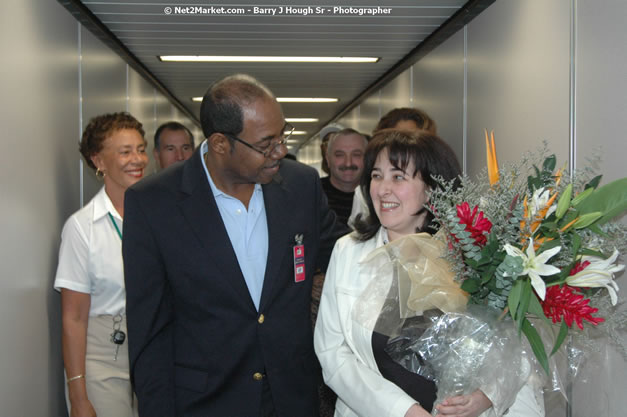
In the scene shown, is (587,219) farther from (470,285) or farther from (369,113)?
(369,113)

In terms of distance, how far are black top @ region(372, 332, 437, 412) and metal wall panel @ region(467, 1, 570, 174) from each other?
4.68ft

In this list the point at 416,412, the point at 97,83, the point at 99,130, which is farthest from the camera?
the point at 97,83

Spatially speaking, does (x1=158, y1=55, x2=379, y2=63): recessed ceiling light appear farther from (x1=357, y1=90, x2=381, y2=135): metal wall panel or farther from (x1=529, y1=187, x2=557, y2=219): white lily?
(x1=529, y1=187, x2=557, y2=219): white lily

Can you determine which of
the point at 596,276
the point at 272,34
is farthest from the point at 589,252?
the point at 272,34

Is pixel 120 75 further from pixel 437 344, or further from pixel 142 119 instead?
pixel 437 344

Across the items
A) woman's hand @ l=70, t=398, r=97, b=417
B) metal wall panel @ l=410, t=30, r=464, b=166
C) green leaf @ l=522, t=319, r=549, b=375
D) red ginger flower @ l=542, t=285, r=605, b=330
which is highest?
metal wall panel @ l=410, t=30, r=464, b=166

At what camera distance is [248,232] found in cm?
219

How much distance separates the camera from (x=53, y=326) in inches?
129

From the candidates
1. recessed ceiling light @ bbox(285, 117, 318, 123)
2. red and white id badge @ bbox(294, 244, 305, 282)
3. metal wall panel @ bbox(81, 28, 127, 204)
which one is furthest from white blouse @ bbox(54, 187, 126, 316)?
recessed ceiling light @ bbox(285, 117, 318, 123)

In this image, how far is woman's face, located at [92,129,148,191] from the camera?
122 inches

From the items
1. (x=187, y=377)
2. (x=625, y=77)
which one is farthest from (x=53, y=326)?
(x=625, y=77)

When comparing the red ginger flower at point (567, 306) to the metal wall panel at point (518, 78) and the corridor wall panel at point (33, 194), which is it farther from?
the corridor wall panel at point (33, 194)

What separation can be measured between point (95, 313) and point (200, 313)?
1.06 meters

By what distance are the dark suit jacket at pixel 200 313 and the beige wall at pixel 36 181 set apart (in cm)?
97
